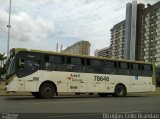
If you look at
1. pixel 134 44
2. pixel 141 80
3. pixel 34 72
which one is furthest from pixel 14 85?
pixel 134 44

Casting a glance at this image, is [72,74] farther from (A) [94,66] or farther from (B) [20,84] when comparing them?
(B) [20,84]

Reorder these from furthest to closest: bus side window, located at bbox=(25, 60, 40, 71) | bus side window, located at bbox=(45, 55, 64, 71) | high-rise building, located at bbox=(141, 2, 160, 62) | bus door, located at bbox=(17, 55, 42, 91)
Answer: high-rise building, located at bbox=(141, 2, 160, 62)
bus side window, located at bbox=(45, 55, 64, 71)
bus side window, located at bbox=(25, 60, 40, 71)
bus door, located at bbox=(17, 55, 42, 91)

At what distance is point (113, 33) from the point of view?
131 meters

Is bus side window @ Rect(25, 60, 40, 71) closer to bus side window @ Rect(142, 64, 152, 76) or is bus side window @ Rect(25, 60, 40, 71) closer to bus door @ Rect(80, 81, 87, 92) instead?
bus door @ Rect(80, 81, 87, 92)

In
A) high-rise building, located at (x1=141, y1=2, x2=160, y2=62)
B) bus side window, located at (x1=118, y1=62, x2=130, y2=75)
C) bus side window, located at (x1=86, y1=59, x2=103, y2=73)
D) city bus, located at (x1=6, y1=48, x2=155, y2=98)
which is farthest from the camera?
high-rise building, located at (x1=141, y1=2, x2=160, y2=62)

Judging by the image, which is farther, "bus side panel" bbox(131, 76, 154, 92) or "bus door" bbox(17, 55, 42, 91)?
"bus side panel" bbox(131, 76, 154, 92)

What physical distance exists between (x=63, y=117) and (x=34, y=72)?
10.9m

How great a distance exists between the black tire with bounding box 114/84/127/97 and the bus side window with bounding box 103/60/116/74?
55.2 inches

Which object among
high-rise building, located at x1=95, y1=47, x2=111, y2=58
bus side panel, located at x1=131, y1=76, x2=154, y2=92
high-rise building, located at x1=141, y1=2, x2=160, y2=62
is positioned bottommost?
bus side panel, located at x1=131, y1=76, x2=154, y2=92

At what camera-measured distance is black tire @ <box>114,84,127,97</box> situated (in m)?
30.0

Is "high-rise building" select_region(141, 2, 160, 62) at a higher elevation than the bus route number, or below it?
higher

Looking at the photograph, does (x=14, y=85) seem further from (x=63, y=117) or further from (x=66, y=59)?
(x=63, y=117)

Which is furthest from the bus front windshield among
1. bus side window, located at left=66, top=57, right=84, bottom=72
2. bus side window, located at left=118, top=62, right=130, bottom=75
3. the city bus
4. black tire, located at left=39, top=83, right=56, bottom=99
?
bus side window, located at left=118, top=62, right=130, bottom=75

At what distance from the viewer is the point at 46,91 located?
24.4 m
